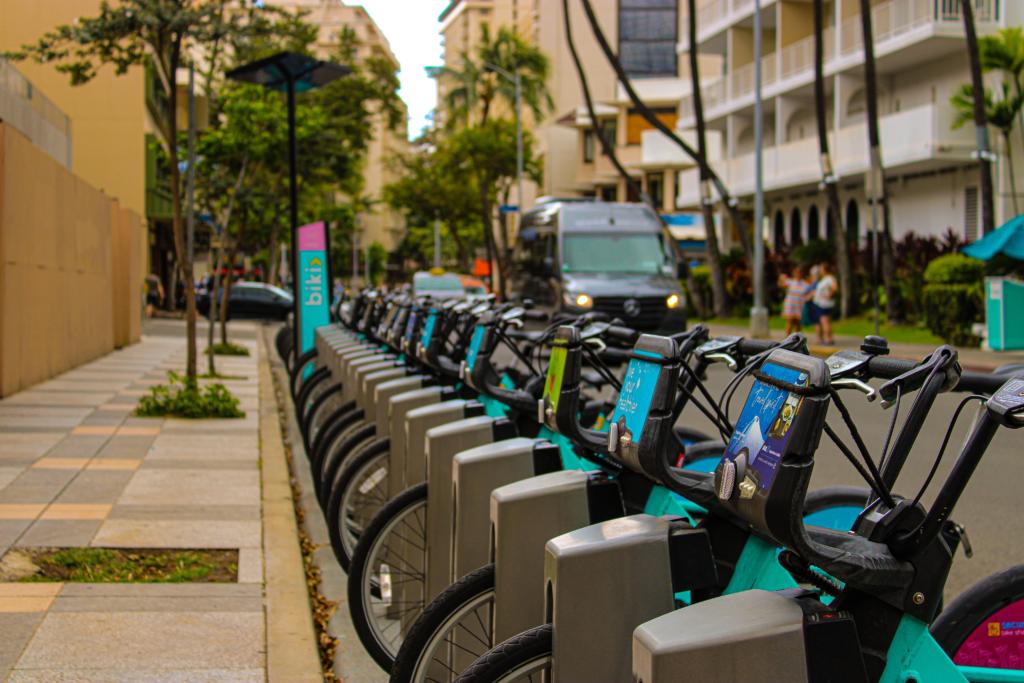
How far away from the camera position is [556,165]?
245ft

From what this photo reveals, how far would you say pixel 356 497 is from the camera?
20.3 feet

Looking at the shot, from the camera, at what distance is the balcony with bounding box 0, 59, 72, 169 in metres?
15.0

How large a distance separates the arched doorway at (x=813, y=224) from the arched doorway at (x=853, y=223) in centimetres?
209

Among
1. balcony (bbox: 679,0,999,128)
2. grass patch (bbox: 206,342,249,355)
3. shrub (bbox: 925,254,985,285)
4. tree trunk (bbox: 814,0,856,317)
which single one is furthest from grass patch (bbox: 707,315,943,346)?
grass patch (bbox: 206,342,249,355)

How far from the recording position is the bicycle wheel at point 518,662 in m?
3.02

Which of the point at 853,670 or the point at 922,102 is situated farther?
the point at 922,102

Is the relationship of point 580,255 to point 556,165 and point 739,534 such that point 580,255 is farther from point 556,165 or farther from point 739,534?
point 556,165

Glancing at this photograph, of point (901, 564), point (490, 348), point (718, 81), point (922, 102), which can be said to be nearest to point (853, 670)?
point (901, 564)

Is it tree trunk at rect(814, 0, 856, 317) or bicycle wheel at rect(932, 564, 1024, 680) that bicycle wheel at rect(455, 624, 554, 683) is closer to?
bicycle wheel at rect(932, 564, 1024, 680)

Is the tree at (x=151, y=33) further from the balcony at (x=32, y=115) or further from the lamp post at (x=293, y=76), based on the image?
the balcony at (x=32, y=115)

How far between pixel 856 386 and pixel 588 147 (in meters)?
66.8

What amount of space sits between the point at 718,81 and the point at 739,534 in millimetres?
42420

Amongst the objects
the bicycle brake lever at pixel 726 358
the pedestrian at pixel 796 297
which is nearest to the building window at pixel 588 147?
the pedestrian at pixel 796 297

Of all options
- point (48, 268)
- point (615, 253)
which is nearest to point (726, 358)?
Answer: point (48, 268)
